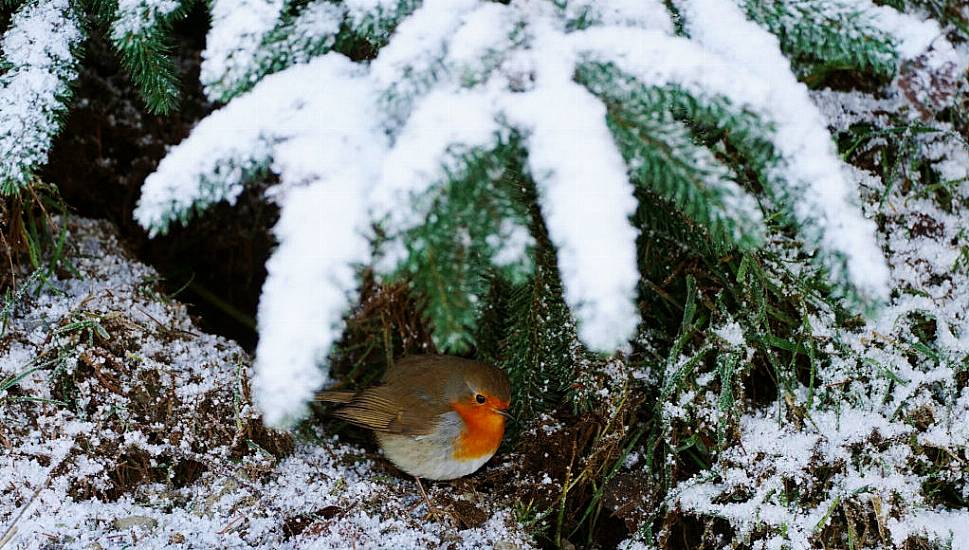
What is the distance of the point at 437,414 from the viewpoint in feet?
6.70

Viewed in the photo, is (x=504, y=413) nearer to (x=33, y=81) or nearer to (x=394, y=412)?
(x=394, y=412)

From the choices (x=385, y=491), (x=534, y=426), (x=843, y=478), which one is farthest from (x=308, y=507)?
(x=843, y=478)

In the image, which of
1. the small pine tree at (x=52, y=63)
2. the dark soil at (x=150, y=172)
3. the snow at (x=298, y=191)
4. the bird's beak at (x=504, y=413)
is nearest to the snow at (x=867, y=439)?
the bird's beak at (x=504, y=413)

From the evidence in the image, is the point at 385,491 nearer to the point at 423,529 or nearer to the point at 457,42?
the point at 423,529

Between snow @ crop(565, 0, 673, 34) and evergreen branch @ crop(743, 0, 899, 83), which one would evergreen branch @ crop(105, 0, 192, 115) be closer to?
snow @ crop(565, 0, 673, 34)

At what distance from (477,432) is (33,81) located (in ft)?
4.11

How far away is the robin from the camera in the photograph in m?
1.94

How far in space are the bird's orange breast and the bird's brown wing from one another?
8cm

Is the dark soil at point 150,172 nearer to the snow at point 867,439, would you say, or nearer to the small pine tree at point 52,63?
the small pine tree at point 52,63

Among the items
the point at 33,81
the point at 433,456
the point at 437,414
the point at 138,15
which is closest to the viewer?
the point at 138,15

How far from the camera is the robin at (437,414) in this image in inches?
76.5

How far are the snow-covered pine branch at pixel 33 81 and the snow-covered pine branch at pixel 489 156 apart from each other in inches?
16.8

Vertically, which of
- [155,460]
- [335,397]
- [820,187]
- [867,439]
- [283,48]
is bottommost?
[867,439]

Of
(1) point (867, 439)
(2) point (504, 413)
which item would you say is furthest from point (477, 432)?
(1) point (867, 439)
